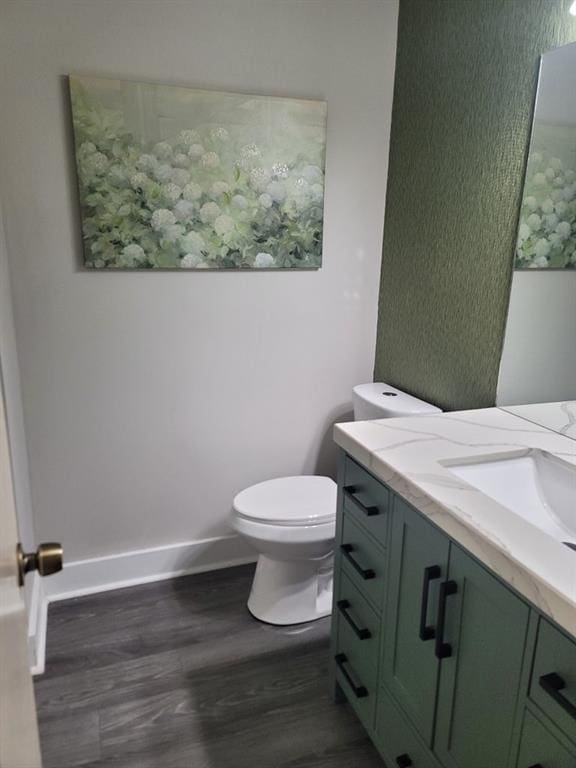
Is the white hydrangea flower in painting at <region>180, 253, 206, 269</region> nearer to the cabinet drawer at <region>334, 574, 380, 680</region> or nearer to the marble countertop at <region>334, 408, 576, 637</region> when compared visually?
the marble countertop at <region>334, 408, 576, 637</region>

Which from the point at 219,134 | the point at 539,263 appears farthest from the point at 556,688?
the point at 219,134

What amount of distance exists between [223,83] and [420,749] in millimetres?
2154

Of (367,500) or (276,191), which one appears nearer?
(367,500)

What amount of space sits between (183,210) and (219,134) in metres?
0.30

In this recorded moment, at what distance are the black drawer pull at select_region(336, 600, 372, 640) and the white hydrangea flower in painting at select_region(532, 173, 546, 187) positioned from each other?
4.42ft

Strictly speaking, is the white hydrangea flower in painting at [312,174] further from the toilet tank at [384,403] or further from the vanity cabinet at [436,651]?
the vanity cabinet at [436,651]

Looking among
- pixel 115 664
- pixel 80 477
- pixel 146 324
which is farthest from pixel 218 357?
pixel 115 664

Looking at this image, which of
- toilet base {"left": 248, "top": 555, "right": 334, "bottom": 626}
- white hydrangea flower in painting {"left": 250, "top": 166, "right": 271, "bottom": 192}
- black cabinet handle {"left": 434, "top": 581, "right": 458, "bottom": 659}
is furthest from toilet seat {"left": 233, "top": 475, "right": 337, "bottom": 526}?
white hydrangea flower in painting {"left": 250, "top": 166, "right": 271, "bottom": 192}

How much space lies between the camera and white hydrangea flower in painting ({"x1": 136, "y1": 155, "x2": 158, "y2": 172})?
6.59ft

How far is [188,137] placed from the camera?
2.04 metres

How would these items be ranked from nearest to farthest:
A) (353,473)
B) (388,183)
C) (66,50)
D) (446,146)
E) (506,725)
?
(506,725)
(353,473)
(66,50)
(446,146)
(388,183)

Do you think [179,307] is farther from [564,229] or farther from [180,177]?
[564,229]

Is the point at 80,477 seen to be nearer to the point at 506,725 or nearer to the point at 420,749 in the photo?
the point at 420,749

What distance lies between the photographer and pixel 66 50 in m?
1.88
